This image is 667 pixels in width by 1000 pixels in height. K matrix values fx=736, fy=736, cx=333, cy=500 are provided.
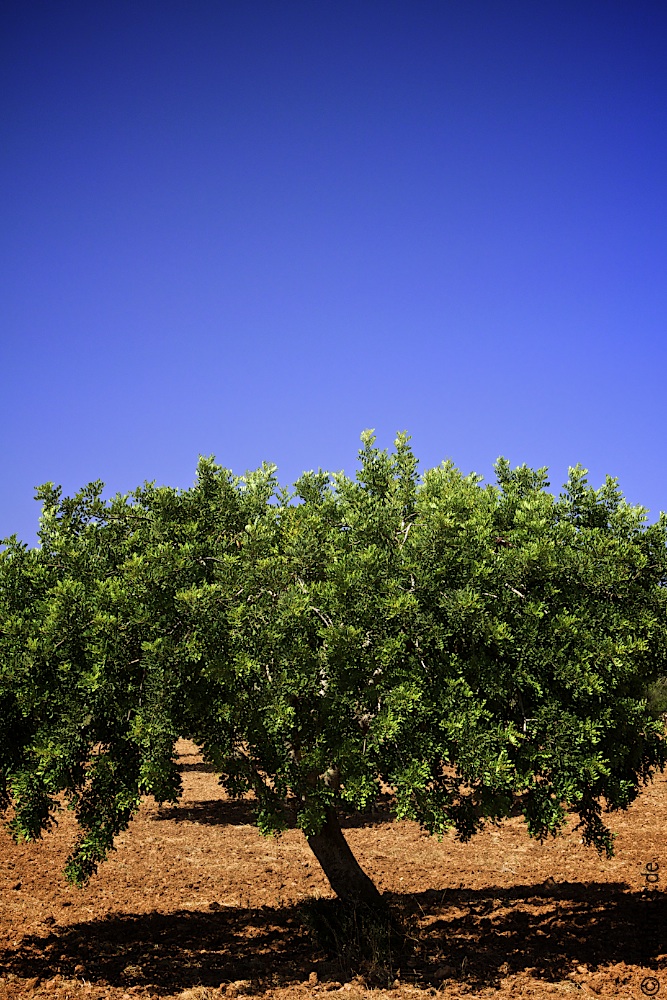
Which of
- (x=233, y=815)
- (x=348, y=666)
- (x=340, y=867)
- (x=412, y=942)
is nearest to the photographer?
(x=348, y=666)

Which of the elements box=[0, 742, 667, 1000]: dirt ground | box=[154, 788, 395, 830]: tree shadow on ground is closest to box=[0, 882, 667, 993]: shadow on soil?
box=[0, 742, 667, 1000]: dirt ground

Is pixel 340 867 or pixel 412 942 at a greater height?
pixel 340 867

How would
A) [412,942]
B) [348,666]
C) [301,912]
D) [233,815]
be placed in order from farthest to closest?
[233,815] < [301,912] < [412,942] < [348,666]

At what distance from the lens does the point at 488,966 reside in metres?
11.9

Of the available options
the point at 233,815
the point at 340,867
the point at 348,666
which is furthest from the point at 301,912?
the point at 233,815

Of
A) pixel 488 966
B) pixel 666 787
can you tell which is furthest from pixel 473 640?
pixel 666 787

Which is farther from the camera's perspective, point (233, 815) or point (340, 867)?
point (233, 815)

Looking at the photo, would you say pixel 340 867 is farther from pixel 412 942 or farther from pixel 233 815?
pixel 233 815

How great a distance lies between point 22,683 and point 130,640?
4.76 feet

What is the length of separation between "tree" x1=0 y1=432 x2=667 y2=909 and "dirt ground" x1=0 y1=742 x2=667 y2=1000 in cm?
340

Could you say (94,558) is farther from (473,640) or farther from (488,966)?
(488,966)

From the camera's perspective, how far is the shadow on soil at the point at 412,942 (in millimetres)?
11867

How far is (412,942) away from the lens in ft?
42.0

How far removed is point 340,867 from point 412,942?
202cm
